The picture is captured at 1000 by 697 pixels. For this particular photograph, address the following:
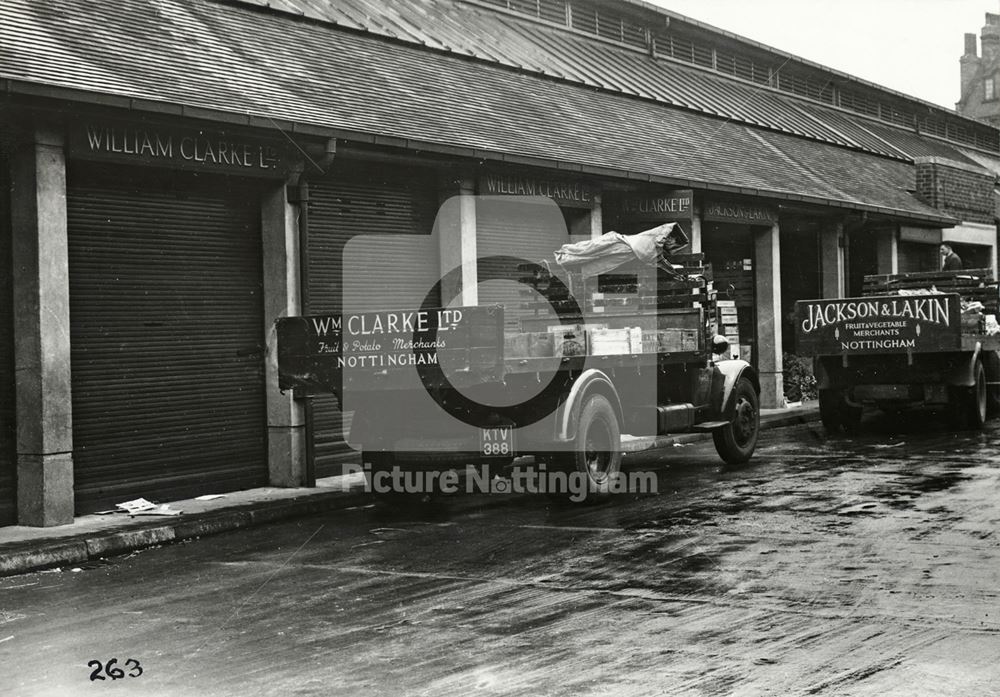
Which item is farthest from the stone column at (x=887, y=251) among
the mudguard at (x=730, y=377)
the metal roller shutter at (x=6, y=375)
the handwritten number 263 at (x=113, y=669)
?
the handwritten number 263 at (x=113, y=669)

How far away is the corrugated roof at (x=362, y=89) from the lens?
11.5m

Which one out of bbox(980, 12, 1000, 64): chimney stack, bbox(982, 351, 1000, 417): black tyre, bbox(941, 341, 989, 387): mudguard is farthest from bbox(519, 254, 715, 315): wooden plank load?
bbox(980, 12, 1000, 64): chimney stack

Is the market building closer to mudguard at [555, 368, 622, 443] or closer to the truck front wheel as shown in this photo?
mudguard at [555, 368, 622, 443]

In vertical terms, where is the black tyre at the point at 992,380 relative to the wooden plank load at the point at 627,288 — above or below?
below

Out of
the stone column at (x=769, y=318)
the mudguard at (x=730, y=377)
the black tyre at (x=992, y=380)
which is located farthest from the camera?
the stone column at (x=769, y=318)

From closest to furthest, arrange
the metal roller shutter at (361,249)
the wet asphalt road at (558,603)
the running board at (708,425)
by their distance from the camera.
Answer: the wet asphalt road at (558,603)
the running board at (708,425)
the metal roller shutter at (361,249)

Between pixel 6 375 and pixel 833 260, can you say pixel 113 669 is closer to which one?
pixel 6 375

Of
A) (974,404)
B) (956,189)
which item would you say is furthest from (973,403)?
(956,189)

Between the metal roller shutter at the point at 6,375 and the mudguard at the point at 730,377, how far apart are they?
23.9ft

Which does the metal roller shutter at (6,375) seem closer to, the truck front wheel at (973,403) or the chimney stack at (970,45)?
the truck front wheel at (973,403)

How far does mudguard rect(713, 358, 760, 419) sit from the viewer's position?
13.5 meters

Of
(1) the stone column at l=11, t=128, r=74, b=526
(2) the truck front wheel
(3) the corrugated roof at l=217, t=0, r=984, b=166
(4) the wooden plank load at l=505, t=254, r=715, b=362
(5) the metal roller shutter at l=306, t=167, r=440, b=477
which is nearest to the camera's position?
(1) the stone column at l=11, t=128, r=74, b=526

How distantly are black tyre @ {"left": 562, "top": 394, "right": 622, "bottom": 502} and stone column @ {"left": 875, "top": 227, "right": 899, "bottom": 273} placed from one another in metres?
17.6

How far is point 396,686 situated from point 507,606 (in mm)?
1676
